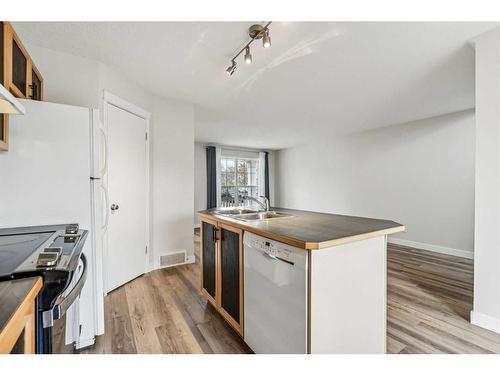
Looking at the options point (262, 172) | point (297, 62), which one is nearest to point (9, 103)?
point (297, 62)

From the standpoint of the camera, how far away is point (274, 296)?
1274mm

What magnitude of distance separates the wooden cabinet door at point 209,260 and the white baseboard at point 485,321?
2089 mm

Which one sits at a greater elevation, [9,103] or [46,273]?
[9,103]

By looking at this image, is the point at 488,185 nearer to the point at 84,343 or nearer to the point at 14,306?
the point at 14,306

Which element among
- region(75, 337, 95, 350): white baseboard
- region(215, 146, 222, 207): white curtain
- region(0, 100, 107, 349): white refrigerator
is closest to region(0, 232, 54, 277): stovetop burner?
region(0, 100, 107, 349): white refrigerator

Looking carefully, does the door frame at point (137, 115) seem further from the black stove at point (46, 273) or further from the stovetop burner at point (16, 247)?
the black stove at point (46, 273)

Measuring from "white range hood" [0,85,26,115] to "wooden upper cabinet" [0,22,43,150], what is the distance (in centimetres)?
40

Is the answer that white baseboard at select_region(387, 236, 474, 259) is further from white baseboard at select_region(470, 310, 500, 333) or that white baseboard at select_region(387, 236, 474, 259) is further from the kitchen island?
the kitchen island

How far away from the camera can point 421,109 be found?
345 cm

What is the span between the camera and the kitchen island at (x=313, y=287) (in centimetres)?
110

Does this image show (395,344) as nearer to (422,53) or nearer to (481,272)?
(481,272)

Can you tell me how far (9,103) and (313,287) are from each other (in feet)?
4.98
